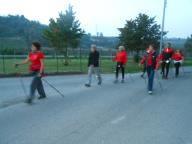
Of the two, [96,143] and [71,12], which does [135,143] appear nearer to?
[96,143]

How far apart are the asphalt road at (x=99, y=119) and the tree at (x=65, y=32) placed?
1130 inches

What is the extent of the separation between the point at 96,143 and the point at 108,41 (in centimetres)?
8499

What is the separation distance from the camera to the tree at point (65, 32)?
4216 cm

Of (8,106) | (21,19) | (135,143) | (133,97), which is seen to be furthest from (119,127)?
(21,19)

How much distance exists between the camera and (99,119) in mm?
9078

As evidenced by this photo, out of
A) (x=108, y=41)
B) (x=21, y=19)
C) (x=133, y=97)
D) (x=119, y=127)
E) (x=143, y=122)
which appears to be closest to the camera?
(x=119, y=127)

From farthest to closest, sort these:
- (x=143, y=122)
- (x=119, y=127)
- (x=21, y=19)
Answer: (x=21, y=19), (x=143, y=122), (x=119, y=127)

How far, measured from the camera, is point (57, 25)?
42.8 m

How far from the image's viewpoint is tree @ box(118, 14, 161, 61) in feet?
150

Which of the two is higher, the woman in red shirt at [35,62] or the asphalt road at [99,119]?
the woman in red shirt at [35,62]

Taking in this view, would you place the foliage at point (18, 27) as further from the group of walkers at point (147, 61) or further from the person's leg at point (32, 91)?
the person's leg at point (32, 91)

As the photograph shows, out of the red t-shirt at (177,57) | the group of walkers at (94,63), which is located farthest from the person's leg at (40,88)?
the red t-shirt at (177,57)

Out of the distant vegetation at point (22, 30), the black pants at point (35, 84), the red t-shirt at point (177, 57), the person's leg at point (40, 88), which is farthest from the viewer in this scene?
the distant vegetation at point (22, 30)

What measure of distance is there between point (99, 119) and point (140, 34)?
37523 mm
